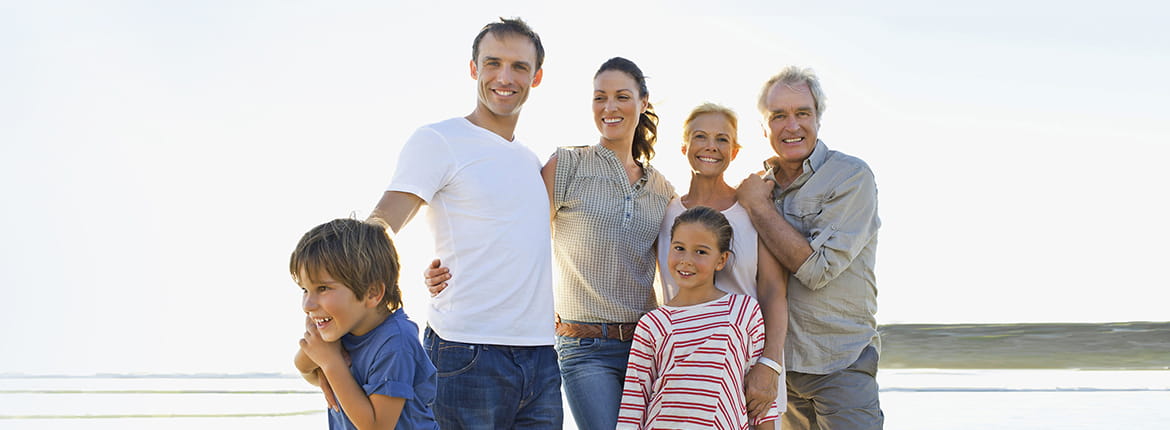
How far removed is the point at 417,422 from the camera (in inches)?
77.0

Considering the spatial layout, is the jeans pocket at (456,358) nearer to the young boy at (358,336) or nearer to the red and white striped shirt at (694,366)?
the young boy at (358,336)

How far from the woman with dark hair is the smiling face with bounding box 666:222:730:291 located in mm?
160

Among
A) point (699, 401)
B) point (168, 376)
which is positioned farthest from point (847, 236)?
point (168, 376)

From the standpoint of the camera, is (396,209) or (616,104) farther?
(616,104)

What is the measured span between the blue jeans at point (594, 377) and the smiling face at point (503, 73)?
694mm

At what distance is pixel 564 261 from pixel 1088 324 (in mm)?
10859

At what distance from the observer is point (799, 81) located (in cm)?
279

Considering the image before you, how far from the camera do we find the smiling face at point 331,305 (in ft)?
6.31

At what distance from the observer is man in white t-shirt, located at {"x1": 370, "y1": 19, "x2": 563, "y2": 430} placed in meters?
2.32

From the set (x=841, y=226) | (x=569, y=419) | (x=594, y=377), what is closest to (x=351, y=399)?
(x=594, y=377)

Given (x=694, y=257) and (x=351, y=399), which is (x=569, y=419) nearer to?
(x=694, y=257)

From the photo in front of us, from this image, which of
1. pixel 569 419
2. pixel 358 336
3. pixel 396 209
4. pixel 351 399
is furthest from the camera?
pixel 569 419

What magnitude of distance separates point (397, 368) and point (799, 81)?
1.55 meters

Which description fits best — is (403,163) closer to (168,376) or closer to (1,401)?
(1,401)
